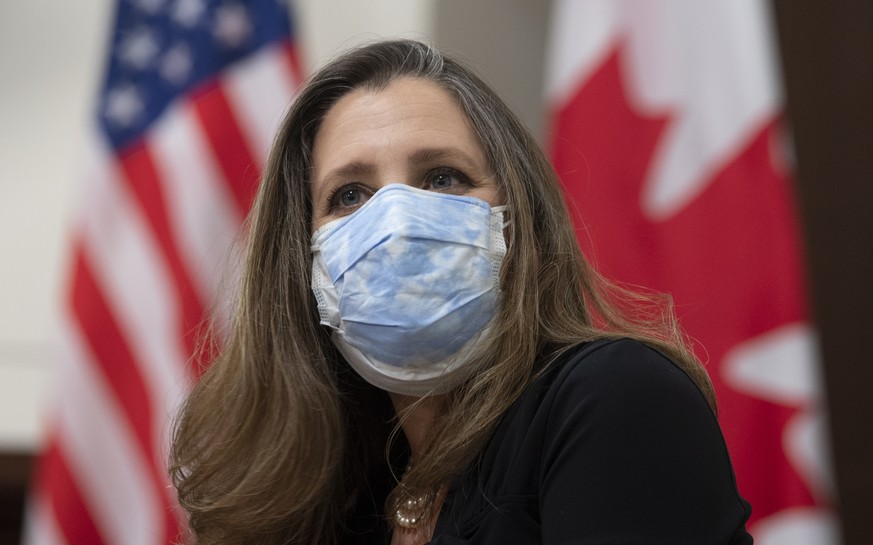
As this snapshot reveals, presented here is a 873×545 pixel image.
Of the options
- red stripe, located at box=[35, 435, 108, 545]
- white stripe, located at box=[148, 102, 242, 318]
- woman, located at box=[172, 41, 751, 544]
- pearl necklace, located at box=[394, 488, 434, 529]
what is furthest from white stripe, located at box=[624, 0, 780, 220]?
red stripe, located at box=[35, 435, 108, 545]

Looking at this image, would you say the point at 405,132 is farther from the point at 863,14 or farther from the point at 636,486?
the point at 863,14

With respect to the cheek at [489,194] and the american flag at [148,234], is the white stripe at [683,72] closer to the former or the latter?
the american flag at [148,234]

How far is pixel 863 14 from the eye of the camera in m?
2.55

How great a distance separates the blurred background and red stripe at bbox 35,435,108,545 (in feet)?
0.28

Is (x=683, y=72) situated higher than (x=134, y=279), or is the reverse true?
(x=683, y=72)

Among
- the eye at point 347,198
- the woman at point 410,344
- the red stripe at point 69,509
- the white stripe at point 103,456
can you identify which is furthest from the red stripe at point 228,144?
the eye at point 347,198

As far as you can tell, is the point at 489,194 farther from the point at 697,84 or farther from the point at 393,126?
the point at 697,84

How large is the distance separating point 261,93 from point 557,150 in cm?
84

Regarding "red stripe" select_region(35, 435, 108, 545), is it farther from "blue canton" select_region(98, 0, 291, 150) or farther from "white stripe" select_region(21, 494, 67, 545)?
"blue canton" select_region(98, 0, 291, 150)

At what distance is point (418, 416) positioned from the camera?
135 centimetres

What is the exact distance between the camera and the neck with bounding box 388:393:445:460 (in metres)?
1.31

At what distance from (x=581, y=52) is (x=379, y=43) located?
1.03 m

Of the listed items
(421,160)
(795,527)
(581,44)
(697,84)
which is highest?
(421,160)

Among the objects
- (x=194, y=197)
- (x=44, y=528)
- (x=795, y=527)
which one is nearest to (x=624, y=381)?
(x=795, y=527)
